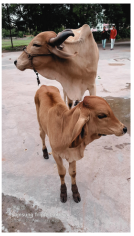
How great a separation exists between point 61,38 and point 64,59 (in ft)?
1.22

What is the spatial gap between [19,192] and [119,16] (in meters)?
22.6

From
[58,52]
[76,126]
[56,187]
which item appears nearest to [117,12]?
[58,52]

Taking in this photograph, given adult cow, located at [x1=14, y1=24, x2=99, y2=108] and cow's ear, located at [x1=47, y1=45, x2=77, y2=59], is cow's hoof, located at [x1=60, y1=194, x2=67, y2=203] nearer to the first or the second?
Answer: adult cow, located at [x1=14, y1=24, x2=99, y2=108]

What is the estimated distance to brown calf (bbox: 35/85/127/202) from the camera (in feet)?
5.78

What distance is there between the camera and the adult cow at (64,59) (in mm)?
2609

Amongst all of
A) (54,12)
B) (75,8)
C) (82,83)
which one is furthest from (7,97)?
(75,8)

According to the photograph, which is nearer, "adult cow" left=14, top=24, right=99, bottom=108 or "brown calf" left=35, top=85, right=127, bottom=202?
"brown calf" left=35, top=85, right=127, bottom=202

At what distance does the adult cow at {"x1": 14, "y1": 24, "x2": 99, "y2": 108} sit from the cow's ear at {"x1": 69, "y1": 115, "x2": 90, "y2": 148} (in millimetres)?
1310

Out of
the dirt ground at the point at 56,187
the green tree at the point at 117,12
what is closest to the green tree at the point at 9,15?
the green tree at the point at 117,12

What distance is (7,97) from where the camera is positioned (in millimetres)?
6375

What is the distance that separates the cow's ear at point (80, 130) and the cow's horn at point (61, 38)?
1286 millimetres

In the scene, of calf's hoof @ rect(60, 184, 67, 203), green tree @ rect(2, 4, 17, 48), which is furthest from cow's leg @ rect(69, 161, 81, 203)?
green tree @ rect(2, 4, 17, 48)

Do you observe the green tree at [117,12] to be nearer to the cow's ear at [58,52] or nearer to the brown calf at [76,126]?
the cow's ear at [58,52]

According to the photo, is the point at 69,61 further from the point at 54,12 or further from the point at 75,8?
the point at 75,8
